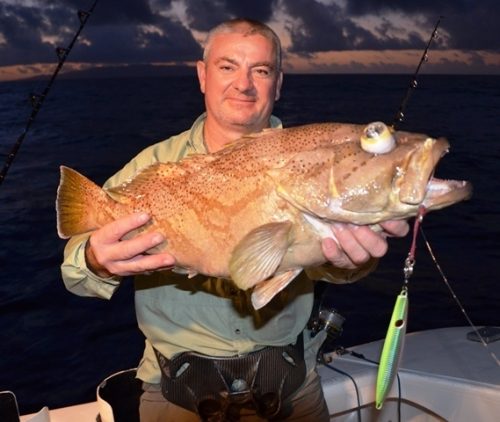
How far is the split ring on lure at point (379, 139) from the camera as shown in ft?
8.27

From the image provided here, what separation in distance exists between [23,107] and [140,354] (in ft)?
165

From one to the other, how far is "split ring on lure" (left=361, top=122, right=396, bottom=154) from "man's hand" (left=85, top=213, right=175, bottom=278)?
1.08 meters

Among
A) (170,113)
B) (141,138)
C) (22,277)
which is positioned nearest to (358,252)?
(22,277)

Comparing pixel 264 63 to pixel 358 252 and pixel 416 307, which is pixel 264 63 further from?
pixel 416 307

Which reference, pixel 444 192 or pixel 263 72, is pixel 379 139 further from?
pixel 263 72

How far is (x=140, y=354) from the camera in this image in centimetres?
894

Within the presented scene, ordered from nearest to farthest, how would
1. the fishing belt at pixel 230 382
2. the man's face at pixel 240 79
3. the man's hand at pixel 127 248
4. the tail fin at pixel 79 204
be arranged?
1. the man's hand at pixel 127 248
2. the tail fin at pixel 79 204
3. the fishing belt at pixel 230 382
4. the man's face at pixel 240 79

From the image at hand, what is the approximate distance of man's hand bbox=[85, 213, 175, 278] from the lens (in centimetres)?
280

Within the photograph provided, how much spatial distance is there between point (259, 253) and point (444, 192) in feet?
2.74

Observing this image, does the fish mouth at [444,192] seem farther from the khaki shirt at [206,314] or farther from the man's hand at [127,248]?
the khaki shirt at [206,314]

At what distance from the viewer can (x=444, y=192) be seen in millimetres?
2457

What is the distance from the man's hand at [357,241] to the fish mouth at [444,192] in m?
0.27

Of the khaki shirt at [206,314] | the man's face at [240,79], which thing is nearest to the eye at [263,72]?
the man's face at [240,79]

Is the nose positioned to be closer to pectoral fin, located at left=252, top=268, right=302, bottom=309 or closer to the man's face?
the man's face
